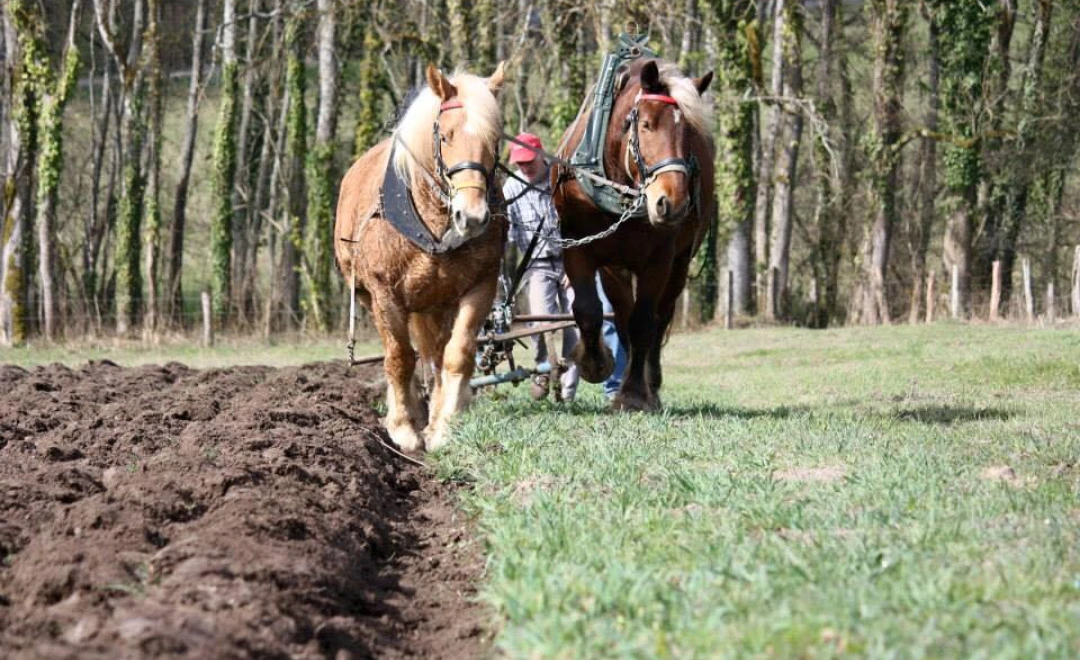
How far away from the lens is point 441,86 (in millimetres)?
7613

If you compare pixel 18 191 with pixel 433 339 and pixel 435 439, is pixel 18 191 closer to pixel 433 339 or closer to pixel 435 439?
pixel 433 339

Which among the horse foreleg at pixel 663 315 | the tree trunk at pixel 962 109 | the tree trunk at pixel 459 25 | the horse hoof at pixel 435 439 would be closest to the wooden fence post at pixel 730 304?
the tree trunk at pixel 962 109

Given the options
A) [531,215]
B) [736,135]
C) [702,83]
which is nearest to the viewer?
[702,83]

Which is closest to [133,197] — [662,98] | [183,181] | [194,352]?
[183,181]

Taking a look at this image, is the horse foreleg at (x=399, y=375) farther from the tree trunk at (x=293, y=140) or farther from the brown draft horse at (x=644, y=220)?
the tree trunk at (x=293, y=140)

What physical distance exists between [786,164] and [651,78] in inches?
864

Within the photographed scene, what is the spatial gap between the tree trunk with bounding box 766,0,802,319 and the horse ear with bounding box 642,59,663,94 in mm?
19733

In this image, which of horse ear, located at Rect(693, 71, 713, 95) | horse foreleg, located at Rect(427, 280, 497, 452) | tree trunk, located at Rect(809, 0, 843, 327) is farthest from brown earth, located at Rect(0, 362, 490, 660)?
tree trunk, located at Rect(809, 0, 843, 327)

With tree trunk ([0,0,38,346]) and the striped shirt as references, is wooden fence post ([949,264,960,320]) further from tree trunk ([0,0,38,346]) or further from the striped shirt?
the striped shirt

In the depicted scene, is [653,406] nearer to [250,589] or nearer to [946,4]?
[250,589]

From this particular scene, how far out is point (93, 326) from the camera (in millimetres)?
24547

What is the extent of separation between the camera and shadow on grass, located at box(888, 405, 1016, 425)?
8.82m

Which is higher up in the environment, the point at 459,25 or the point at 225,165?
the point at 459,25

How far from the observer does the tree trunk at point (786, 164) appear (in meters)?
27.8
